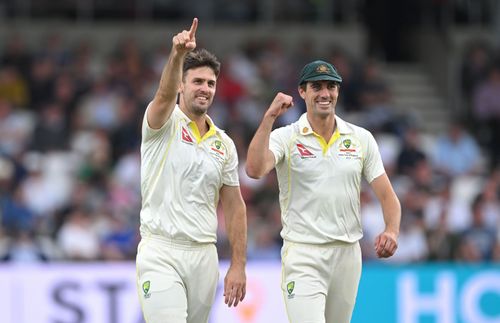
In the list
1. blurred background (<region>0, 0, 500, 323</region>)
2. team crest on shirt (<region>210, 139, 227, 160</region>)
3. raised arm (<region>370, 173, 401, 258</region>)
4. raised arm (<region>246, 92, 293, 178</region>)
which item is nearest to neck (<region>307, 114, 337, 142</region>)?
raised arm (<region>370, 173, 401, 258</region>)

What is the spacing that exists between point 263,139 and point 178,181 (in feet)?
2.20

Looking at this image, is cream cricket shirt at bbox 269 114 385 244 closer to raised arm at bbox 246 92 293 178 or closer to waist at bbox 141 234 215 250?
raised arm at bbox 246 92 293 178

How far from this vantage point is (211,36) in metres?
21.3

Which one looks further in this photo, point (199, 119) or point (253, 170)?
point (199, 119)

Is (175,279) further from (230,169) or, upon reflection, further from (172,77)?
(172,77)

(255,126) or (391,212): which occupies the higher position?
(391,212)

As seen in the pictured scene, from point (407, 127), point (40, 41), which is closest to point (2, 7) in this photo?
Result: point (40, 41)

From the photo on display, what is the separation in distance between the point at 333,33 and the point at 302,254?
43.6 ft

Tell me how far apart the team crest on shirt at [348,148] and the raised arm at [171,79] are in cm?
137

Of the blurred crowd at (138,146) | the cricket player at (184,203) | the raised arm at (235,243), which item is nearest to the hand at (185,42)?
the cricket player at (184,203)

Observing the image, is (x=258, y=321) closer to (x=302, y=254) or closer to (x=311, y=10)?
(x=302, y=254)

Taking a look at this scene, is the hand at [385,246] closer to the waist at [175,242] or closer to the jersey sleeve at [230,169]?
the jersey sleeve at [230,169]

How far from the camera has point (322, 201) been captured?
9.25 meters

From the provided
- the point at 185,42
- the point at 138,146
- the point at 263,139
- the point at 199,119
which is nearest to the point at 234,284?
the point at 263,139
